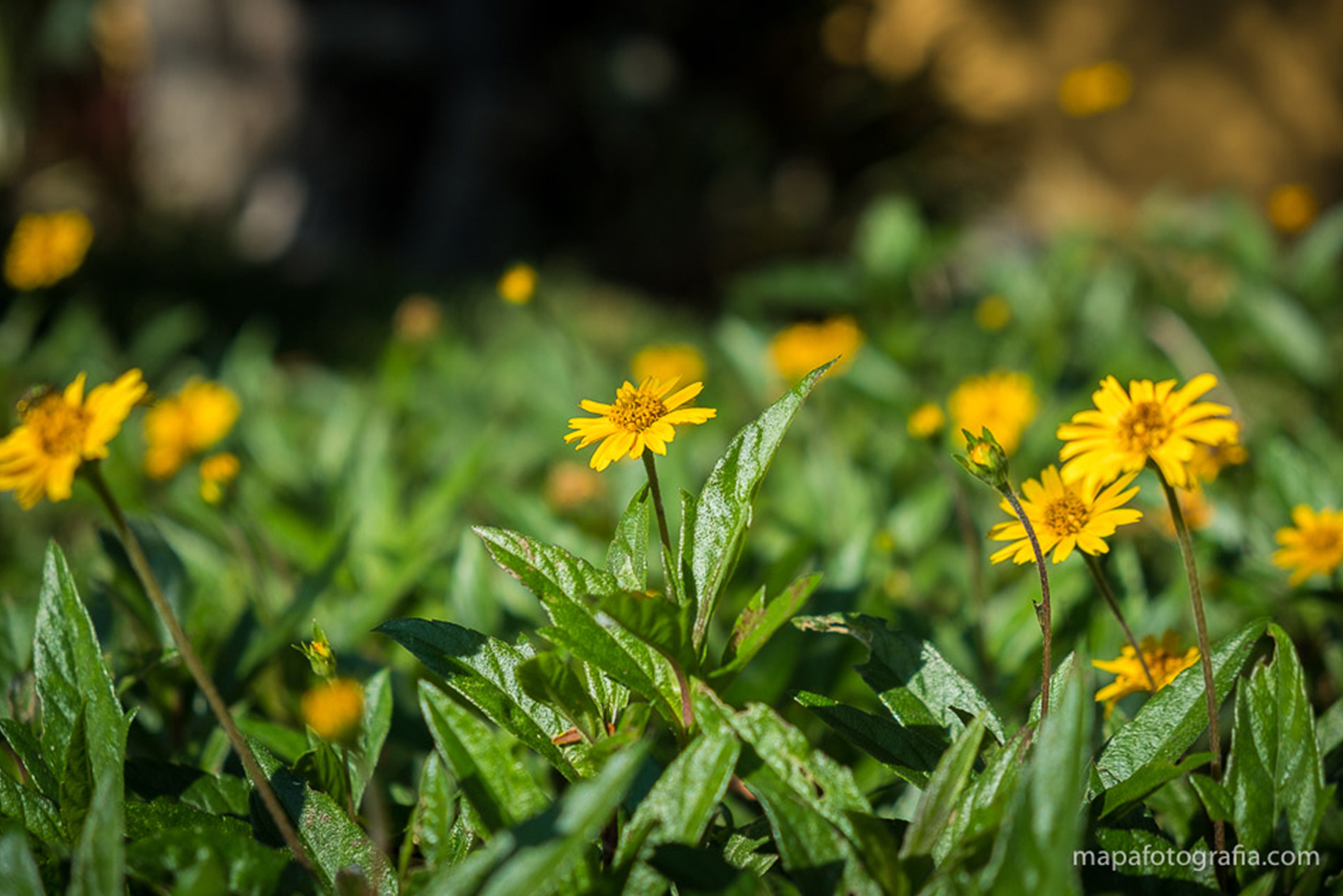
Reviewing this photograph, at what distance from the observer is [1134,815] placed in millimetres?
932

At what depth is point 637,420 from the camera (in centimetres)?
101

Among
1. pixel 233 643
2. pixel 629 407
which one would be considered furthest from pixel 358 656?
pixel 629 407

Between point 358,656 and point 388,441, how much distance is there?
0.97 m

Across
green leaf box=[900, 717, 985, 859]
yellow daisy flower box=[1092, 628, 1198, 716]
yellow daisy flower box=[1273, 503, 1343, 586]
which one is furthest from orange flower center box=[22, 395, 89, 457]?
yellow daisy flower box=[1273, 503, 1343, 586]

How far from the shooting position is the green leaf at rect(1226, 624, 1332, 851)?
2.96ft

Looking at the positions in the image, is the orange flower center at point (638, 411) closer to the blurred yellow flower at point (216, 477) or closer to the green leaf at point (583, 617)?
the green leaf at point (583, 617)

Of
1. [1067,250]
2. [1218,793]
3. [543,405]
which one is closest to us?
[1218,793]

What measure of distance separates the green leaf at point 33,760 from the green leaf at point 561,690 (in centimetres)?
47

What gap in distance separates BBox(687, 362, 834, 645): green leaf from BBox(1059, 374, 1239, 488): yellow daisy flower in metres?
0.24

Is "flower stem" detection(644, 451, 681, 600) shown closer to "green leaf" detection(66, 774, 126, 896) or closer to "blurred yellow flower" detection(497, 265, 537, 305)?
"green leaf" detection(66, 774, 126, 896)

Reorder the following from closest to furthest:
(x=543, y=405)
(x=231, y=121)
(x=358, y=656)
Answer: (x=358, y=656) < (x=543, y=405) < (x=231, y=121)

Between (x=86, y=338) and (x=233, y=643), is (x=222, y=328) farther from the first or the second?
(x=233, y=643)

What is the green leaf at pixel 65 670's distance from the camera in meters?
0.98

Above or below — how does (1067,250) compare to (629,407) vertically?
above
